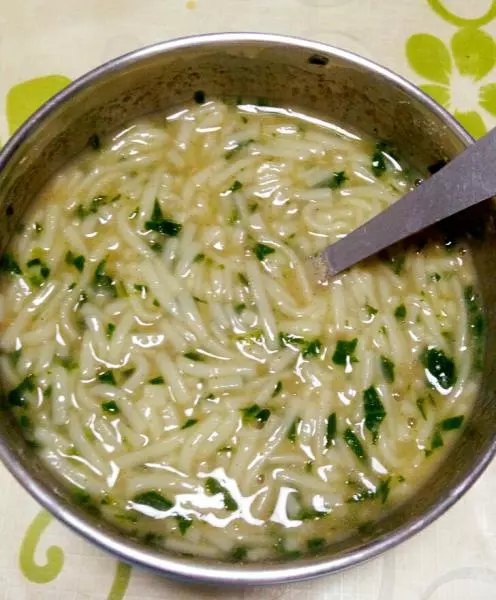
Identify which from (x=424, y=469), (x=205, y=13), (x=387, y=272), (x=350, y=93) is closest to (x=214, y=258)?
(x=387, y=272)

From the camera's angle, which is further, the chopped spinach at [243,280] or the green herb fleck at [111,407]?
the chopped spinach at [243,280]

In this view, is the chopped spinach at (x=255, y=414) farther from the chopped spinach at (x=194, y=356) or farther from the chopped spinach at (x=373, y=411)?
the chopped spinach at (x=373, y=411)

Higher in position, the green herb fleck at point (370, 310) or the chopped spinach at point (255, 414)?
the green herb fleck at point (370, 310)

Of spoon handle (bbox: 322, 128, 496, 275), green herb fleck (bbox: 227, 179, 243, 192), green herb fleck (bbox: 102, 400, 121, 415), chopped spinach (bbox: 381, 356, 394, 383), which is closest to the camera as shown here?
spoon handle (bbox: 322, 128, 496, 275)

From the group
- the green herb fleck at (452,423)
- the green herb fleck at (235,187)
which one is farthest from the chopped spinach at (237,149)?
the green herb fleck at (452,423)

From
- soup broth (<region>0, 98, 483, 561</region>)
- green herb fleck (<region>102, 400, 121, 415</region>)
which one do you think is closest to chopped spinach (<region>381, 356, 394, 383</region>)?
soup broth (<region>0, 98, 483, 561</region>)

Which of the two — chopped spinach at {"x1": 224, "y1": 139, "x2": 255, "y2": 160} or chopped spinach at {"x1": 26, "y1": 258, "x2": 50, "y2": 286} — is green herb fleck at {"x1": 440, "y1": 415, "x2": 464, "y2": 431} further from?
chopped spinach at {"x1": 26, "y1": 258, "x2": 50, "y2": 286}

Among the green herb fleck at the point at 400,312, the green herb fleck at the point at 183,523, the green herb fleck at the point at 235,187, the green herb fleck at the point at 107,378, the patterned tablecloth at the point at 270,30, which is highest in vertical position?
the patterned tablecloth at the point at 270,30
